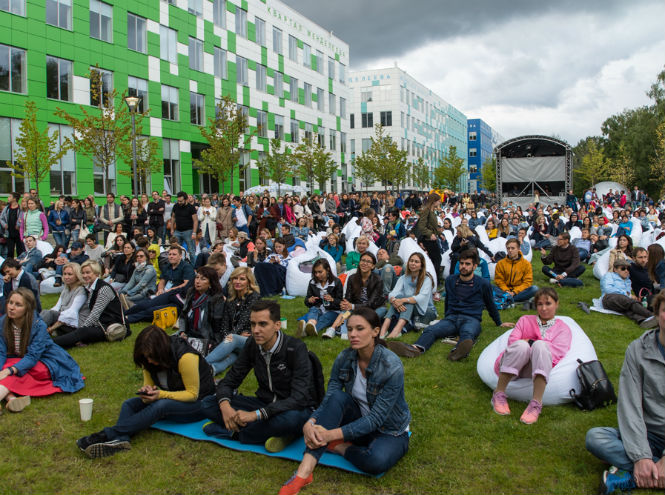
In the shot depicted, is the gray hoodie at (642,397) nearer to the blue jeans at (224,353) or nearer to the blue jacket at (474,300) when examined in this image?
the blue jacket at (474,300)

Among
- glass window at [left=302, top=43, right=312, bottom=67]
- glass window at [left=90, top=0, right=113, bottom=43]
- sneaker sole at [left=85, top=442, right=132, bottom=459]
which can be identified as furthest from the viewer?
glass window at [left=302, top=43, right=312, bottom=67]

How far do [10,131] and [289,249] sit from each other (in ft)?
54.9

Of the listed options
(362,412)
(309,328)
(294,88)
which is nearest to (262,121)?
(294,88)

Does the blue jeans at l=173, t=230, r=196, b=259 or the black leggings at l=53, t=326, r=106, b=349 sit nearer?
the black leggings at l=53, t=326, r=106, b=349

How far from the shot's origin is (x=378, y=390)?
412 cm

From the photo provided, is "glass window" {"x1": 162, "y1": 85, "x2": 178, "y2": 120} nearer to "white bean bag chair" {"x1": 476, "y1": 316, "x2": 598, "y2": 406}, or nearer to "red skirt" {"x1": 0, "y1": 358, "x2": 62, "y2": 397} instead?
"red skirt" {"x1": 0, "y1": 358, "x2": 62, "y2": 397}

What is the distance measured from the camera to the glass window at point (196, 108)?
32.8 metres

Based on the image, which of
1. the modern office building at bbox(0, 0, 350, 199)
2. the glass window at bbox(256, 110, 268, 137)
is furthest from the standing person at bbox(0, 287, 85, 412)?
the glass window at bbox(256, 110, 268, 137)

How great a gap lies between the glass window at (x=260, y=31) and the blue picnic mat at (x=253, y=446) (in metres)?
38.1

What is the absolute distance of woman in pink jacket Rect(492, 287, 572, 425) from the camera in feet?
16.5

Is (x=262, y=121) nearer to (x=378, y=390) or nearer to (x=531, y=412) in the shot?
(x=531, y=412)

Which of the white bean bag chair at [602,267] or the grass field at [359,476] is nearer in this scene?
the grass field at [359,476]

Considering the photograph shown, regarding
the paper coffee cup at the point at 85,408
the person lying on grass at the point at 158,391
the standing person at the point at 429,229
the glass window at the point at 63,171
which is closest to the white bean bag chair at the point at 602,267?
the standing person at the point at 429,229

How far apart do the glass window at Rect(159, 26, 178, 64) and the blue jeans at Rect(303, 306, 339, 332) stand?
26.9 metres
